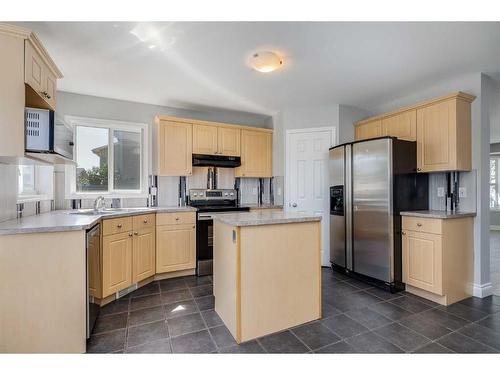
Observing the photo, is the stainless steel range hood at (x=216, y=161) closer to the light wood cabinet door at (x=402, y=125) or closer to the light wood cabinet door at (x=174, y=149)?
the light wood cabinet door at (x=174, y=149)

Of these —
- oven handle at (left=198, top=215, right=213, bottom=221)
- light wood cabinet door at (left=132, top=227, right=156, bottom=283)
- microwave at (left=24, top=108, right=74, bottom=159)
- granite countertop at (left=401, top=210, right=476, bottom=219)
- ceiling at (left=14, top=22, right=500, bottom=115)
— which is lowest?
light wood cabinet door at (left=132, top=227, right=156, bottom=283)

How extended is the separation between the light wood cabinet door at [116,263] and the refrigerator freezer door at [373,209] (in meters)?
2.71

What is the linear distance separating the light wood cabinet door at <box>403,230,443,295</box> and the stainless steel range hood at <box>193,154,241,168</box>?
8.12 ft

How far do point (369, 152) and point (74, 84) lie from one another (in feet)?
12.0

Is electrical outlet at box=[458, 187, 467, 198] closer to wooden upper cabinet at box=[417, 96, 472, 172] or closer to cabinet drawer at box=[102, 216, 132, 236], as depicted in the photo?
wooden upper cabinet at box=[417, 96, 472, 172]

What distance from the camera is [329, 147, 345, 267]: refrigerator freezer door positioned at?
Answer: 339 cm

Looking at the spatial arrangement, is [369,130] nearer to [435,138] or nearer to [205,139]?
[435,138]

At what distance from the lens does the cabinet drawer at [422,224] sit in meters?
2.54

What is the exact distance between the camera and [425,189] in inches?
124

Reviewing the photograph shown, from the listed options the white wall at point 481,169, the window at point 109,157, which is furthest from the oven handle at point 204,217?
the white wall at point 481,169

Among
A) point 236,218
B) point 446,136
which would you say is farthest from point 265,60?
point 446,136

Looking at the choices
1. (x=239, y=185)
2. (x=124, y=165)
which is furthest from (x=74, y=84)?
(x=239, y=185)

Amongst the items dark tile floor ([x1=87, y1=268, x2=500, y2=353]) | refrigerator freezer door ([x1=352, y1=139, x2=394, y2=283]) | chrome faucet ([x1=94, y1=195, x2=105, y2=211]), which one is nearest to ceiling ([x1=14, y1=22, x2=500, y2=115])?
refrigerator freezer door ([x1=352, y1=139, x2=394, y2=283])
